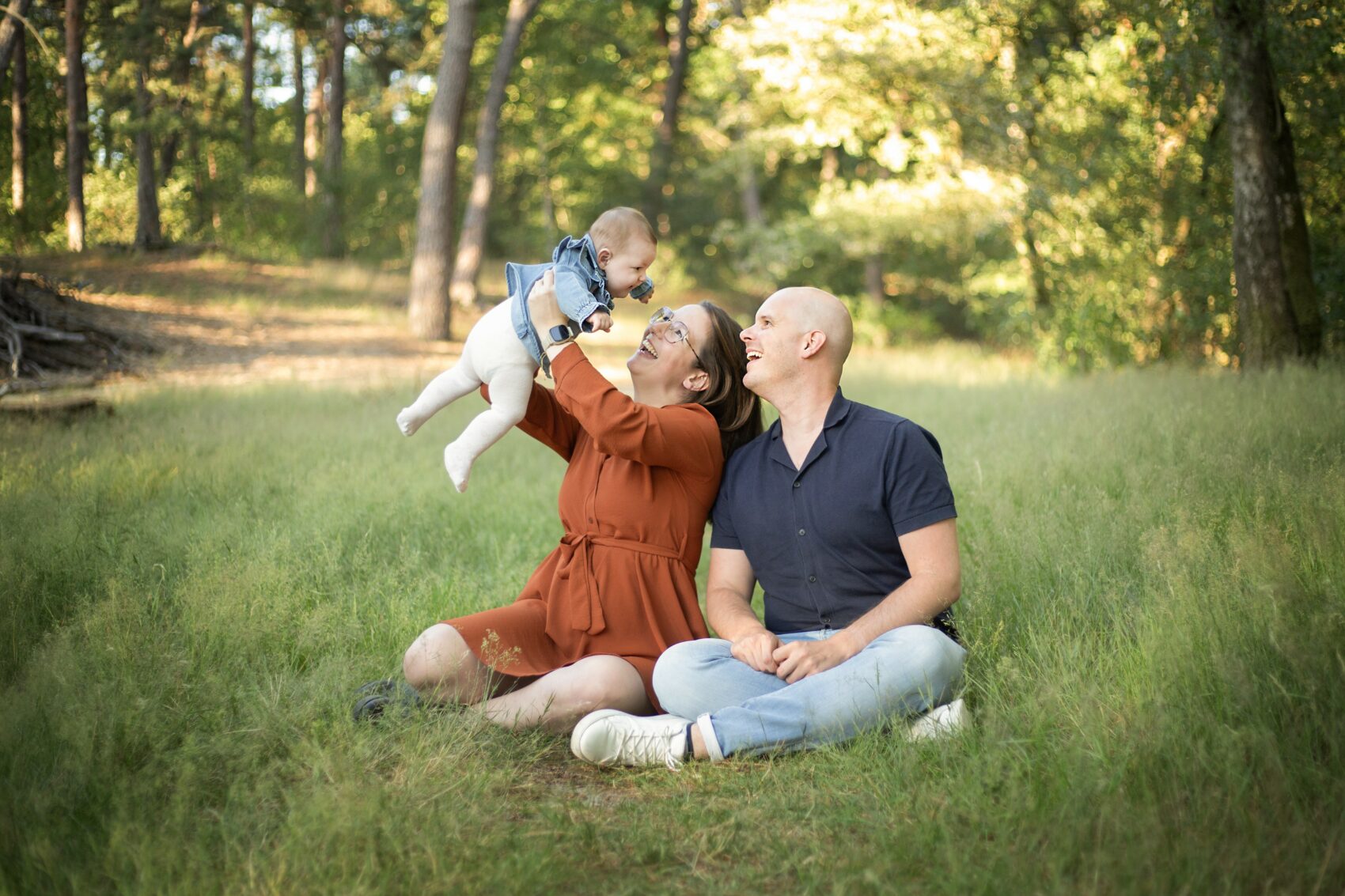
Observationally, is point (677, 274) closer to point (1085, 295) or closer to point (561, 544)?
point (1085, 295)

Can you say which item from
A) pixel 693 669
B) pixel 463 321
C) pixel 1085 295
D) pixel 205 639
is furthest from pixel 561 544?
pixel 463 321

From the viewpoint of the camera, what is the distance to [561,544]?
3.67 m

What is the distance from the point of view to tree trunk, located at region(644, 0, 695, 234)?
24.2 metres

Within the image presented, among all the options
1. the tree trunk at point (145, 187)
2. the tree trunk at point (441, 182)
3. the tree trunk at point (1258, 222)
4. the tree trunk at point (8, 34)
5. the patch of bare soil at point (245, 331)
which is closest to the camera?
the tree trunk at point (1258, 222)

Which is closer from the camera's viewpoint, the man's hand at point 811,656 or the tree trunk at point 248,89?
the man's hand at point 811,656

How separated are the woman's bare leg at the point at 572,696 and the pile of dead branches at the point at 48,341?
751cm

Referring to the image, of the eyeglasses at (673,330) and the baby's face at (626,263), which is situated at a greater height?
the baby's face at (626,263)

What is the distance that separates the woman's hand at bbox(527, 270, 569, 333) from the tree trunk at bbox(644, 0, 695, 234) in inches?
847

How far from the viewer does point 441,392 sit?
12.3 ft

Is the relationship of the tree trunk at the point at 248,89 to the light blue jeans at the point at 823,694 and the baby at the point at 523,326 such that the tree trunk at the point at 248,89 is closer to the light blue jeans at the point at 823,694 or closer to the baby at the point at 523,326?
the baby at the point at 523,326

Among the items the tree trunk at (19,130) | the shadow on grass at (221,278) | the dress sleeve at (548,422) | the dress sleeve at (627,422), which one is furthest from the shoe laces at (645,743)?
the tree trunk at (19,130)

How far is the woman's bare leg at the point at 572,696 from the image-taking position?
11.0 ft

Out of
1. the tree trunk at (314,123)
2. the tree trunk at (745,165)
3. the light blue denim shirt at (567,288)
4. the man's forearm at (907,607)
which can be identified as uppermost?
the tree trunk at (314,123)

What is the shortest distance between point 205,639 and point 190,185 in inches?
931
